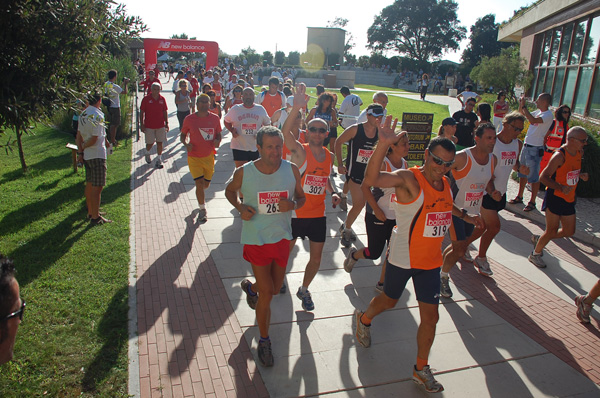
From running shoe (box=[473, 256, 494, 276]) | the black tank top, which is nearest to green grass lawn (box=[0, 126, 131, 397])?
the black tank top

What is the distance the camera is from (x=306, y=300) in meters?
4.95

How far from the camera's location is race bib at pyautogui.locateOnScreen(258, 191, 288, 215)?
389 cm

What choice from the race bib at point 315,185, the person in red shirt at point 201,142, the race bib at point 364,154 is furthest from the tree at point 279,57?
the race bib at point 315,185

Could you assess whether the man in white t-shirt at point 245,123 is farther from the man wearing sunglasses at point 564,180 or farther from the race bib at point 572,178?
the race bib at point 572,178

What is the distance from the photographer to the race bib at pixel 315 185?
4.88 m

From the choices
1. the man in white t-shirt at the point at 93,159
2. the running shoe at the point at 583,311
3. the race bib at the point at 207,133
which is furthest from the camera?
the race bib at the point at 207,133

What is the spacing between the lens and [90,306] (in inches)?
184

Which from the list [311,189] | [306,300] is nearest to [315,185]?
[311,189]

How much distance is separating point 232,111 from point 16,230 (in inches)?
152

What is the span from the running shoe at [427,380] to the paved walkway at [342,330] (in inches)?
4.1

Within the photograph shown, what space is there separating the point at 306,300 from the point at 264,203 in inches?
61.2

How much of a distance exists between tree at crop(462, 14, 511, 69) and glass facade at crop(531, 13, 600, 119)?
176ft

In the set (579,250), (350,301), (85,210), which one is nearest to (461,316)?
(350,301)

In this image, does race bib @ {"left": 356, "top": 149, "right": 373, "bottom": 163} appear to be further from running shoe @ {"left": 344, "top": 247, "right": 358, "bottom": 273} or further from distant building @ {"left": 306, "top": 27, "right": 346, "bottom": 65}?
distant building @ {"left": 306, "top": 27, "right": 346, "bottom": 65}
